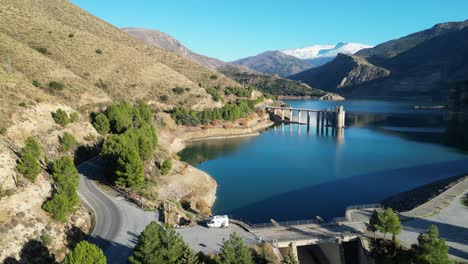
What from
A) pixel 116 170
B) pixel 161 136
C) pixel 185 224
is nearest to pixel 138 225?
pixel 185 224

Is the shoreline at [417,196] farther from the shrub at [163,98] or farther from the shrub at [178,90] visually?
the shrub at [178,90]

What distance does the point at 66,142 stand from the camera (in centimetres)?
→ 5338

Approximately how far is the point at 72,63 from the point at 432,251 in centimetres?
9410

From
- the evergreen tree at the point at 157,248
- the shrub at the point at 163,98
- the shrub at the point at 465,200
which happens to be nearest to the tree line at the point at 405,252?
the shrub at the point at 465,200

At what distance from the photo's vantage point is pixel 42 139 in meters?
50.0

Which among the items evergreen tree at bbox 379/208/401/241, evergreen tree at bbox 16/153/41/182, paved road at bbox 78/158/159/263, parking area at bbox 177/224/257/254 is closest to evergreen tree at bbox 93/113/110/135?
paved road at bbox 78/158/159/263

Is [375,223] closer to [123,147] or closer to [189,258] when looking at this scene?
[189,258]

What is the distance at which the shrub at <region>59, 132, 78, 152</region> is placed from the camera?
52591 millimetres

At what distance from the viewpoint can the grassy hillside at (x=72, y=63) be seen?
69.4m

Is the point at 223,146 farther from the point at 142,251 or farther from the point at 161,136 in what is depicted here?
the point at 142,251

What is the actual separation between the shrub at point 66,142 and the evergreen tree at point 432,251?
48365 millimetres

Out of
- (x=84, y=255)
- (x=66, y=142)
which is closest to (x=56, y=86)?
(x=66, y=142)

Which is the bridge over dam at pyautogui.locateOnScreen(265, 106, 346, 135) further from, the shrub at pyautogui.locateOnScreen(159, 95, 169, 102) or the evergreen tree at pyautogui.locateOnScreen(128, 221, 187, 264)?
the evergreen tree at pyautogui.locateOnScreen(128, 221, 187, 264)

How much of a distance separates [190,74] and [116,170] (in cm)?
10481
